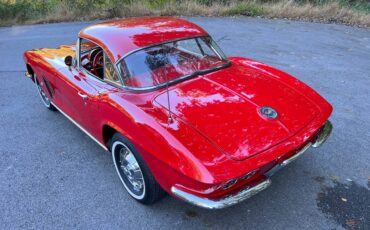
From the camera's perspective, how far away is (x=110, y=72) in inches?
133

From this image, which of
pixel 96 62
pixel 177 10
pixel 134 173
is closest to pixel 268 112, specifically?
pixel 134 173

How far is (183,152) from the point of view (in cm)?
243

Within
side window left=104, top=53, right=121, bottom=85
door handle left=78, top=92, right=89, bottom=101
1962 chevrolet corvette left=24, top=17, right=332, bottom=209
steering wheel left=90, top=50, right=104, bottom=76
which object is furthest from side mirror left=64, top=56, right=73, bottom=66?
side window left=104, top=53, right=121, bottom=85

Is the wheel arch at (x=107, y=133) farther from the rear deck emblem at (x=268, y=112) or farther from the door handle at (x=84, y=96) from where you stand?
the rear deck emblem at (x=268, y=112)

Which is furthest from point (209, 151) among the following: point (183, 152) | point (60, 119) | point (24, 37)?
point (24, 37)

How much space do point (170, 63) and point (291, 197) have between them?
70.3 inches

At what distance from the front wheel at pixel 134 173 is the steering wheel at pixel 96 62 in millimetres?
1109

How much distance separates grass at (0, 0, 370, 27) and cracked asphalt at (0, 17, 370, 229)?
17.9 feet

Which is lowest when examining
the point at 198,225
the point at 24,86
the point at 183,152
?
the point at 198,225

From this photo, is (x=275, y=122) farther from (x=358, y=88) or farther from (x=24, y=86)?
(x=24, y=86)

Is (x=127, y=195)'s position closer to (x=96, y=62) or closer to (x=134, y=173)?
(x=134, y=173)

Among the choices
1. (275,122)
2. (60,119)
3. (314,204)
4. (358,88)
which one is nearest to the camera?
(275,122)

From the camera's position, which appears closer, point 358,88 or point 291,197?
point 291,197

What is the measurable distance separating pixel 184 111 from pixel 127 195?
1123 millimetres
